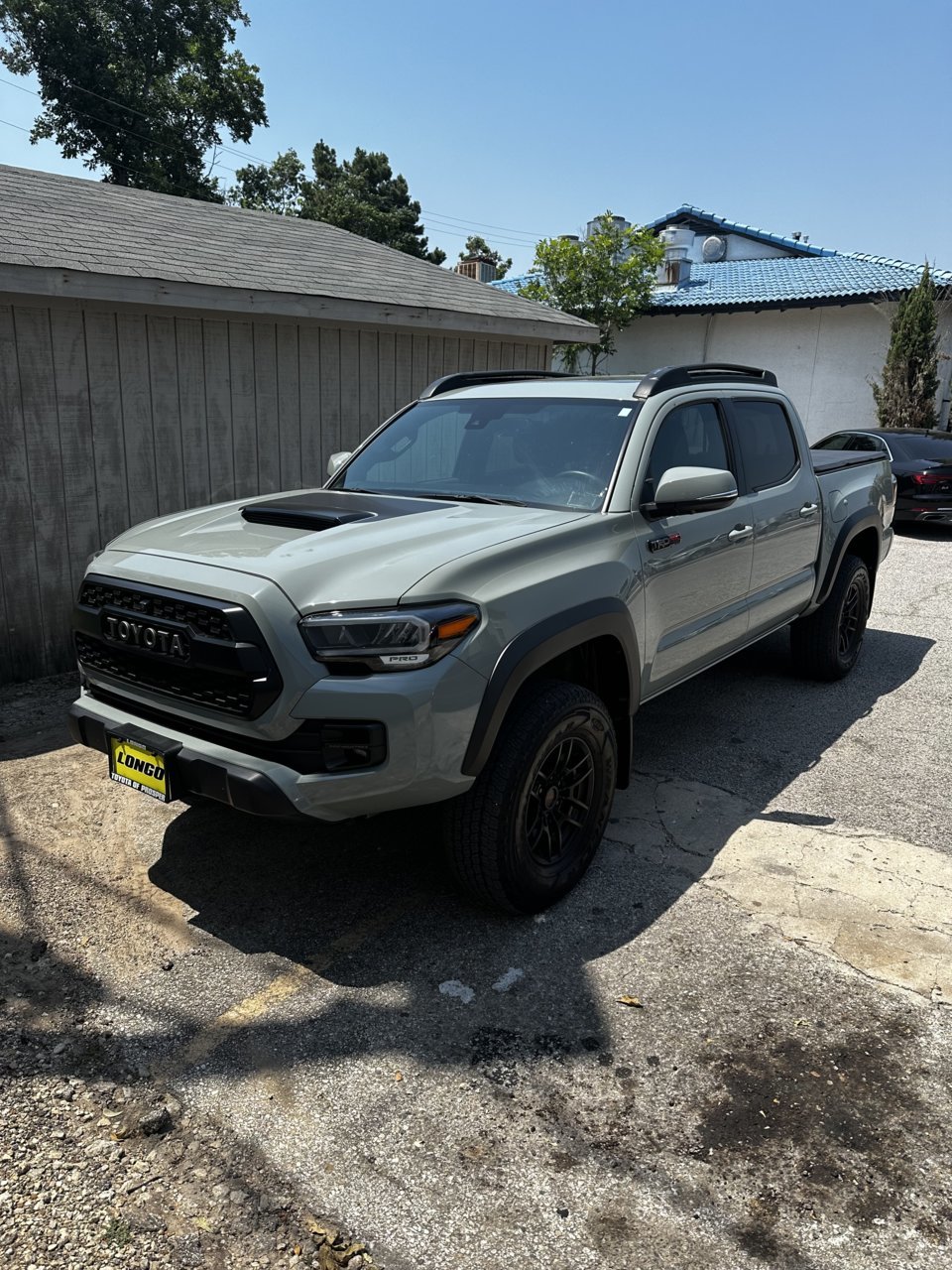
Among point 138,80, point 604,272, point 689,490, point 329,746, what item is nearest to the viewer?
point 329,746

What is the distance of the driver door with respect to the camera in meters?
3.87

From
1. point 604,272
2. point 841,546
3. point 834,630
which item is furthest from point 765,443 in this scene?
point 604,272

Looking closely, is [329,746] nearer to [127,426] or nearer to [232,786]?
[232,786]

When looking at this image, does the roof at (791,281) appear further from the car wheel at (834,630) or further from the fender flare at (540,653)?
the fender flare at (540,653)

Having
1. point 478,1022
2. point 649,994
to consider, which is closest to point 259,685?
point 478,1022

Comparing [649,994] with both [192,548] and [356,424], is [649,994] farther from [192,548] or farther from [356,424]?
[356,424]

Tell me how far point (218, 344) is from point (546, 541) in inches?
182

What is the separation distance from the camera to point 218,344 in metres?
6.90

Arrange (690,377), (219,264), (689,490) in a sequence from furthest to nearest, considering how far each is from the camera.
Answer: (219,264) < (690,377) < (689,490)

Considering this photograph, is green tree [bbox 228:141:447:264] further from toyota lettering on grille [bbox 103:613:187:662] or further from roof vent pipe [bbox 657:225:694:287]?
toyota lettering on grille [bbox 103:613:187:662]

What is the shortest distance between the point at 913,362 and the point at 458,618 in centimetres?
1868

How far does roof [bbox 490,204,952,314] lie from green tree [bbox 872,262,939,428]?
0.89 meters

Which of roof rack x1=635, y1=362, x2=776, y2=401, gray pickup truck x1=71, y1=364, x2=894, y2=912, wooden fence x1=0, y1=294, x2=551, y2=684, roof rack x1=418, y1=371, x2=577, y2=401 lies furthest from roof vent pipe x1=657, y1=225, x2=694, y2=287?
gray pickup truck x1=71, y1=364, x2=894, y2=912

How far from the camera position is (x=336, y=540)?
10.6 feet
